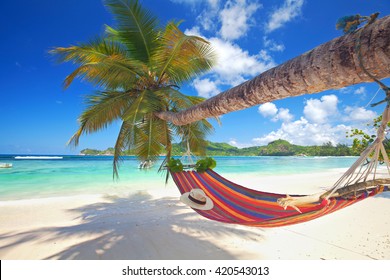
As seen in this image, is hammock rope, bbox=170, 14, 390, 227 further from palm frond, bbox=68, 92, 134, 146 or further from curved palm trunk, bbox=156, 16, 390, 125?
palm frond, bbox=68, 92, 134, 146

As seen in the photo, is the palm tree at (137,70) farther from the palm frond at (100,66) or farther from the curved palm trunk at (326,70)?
the curved palm trunk at (326,70)

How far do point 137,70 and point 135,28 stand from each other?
0.52 meters

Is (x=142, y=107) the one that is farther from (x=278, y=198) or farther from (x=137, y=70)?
(x=278, y=198)

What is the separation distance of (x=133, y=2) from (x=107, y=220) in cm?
283

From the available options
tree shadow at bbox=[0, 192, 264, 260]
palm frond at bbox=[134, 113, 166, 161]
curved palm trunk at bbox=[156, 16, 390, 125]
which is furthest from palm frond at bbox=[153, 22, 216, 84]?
tree shadow at bbox=[0, 192, 264, 260]

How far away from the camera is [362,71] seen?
31.7 inches

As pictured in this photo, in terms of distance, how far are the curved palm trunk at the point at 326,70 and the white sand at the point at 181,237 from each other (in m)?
1.42

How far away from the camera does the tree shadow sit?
6.47 ft

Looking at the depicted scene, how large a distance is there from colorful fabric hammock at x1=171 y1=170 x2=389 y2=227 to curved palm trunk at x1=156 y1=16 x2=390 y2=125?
1.82 ft

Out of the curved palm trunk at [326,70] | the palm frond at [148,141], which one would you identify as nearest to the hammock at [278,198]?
the curved palm trunk at [326,70]

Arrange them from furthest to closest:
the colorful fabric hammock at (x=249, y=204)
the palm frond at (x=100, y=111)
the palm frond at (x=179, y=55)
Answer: the palm frond at (x=100, y=111) → the palm frond at (x=179, y=55) → the colorful fabric hammock at (x=249, y=204)

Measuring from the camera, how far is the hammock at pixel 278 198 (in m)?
1.00

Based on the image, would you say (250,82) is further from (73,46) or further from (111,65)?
(73,46)

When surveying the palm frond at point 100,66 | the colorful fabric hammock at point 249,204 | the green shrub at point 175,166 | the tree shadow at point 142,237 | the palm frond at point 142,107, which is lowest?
the tree shadow at point 142,237
